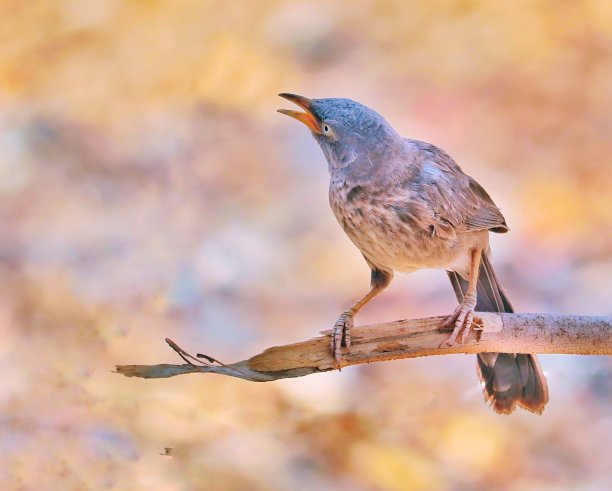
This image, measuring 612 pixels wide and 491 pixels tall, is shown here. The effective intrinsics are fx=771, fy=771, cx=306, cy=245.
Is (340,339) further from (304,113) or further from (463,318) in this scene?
(304,113)

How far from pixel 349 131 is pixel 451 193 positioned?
0.37m

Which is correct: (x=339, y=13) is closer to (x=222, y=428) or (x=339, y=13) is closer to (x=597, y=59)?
(x=597, y=59)

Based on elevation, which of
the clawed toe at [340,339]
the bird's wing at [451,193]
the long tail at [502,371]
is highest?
the bird's wing at [451,193]

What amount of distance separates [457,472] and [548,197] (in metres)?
1.03

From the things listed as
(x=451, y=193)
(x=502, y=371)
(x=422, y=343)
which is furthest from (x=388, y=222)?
(x=502, y=371)

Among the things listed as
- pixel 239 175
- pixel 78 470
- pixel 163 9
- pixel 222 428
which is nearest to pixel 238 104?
pixel 239 175

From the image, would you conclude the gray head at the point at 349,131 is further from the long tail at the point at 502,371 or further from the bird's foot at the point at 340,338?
the long tail at the point at 502,371

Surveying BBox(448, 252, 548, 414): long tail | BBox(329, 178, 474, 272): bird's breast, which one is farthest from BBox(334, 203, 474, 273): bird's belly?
BBox(448, 252, 548, 414): long tail

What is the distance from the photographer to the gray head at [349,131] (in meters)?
2.21

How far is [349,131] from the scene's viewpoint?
222 cm

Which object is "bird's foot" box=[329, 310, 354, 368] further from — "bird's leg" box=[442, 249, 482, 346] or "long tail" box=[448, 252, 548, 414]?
"long tail" box=[448, 252, 548, 414]

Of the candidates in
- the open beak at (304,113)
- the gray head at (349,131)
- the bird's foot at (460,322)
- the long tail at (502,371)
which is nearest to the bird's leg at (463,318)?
the bird's foot at (460,322)

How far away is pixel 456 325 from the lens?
217 cm

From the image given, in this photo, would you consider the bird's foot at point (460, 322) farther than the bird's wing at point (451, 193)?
No
